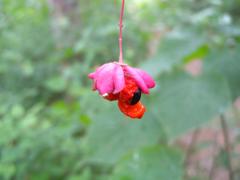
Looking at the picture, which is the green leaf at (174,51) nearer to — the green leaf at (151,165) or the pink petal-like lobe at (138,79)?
the green leaf at (151,165)

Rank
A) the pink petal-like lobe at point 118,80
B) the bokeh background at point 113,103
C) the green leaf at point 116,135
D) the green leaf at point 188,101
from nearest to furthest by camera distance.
Result: the pink petal-like lobe at point 118,80
the green leaf at point 188,101
the bokeh background at point 113,103
the green leaf at point 116,135

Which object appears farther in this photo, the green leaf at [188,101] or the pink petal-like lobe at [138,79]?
the green leaf at [188,101]

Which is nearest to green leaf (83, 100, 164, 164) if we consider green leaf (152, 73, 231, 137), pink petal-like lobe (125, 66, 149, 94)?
green leaf (152, 73, 231, 137)

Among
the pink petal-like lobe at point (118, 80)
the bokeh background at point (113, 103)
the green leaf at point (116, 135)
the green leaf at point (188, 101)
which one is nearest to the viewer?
the pink petal-like lobe at point (118, 80)

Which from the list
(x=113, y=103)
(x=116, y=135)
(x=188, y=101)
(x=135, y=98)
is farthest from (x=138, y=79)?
(x=113, y=103)

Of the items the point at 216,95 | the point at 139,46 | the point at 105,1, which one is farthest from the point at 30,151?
the point at 105,1

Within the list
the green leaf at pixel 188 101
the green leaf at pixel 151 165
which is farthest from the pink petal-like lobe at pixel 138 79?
the green leaf at pixel 151 165

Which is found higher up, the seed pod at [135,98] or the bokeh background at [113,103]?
the seed pod at [135,98]

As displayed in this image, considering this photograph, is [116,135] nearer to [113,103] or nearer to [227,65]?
[113,103]
